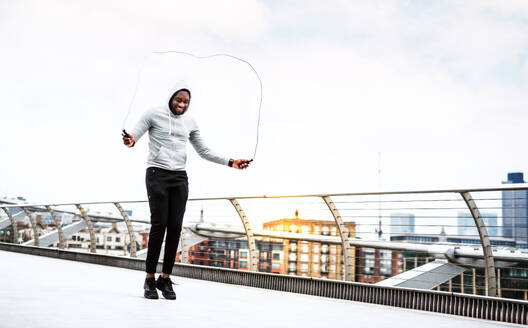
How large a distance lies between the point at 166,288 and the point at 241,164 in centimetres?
99

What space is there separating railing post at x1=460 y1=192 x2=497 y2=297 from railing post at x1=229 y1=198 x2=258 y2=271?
A: 2087 millimetres

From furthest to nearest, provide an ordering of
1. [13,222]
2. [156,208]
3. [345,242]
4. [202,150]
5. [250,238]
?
[13,222]
[250,238]
[345,242]
[202,150]
[156,208]

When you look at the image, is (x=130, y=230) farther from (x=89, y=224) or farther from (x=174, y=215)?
(x=174, y=215)

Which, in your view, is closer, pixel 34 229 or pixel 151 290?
pixel 151 290

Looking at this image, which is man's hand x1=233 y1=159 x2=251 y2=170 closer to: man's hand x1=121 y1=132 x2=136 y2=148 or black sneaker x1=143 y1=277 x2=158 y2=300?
man's hand x1=121 y1=132 x2=136 y2=148

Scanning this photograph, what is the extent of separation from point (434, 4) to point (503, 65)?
141 ft

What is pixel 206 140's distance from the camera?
3916 millimetres

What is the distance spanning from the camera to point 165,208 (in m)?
3.50

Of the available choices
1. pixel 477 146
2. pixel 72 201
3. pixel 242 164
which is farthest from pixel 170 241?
pixel 477 146

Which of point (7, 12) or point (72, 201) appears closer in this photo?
point (72, 201)

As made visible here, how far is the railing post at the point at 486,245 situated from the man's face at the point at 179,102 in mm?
1980

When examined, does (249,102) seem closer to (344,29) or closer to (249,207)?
(249,207)

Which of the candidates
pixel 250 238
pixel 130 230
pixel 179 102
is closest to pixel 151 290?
pixel 179 102

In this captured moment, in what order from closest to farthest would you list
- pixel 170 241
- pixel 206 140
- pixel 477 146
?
pixel 170 241 → pixel 206 140 → pixel 477 146
